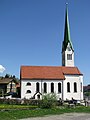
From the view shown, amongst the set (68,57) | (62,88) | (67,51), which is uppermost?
(67,51)

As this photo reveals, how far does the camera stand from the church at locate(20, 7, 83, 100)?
70875 mm

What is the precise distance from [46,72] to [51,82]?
12.4ft

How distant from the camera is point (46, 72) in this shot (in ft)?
246

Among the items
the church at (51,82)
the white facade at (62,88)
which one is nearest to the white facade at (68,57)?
the church at (51,82)

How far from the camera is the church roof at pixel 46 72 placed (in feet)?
238

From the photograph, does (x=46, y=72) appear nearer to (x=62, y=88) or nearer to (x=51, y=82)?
(x=51, y=82)

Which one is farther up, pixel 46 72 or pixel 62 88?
pixel 46 72

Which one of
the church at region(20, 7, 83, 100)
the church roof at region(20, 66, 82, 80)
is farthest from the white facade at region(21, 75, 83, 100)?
the church roof at region(20, 66, 82, 80)

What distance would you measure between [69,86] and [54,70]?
6787 mm

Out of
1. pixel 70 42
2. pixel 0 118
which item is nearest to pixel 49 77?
pixel 70 42

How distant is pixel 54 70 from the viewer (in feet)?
251

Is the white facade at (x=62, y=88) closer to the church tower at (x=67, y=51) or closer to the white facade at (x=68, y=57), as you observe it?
the white facade at (x=68, y=57)

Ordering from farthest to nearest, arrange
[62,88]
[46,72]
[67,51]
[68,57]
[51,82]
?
[67,51] < [68,57] < [46,72] < [51,82] < [62,88]

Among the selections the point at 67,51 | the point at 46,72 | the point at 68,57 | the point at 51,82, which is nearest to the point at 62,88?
the point at 51,82
